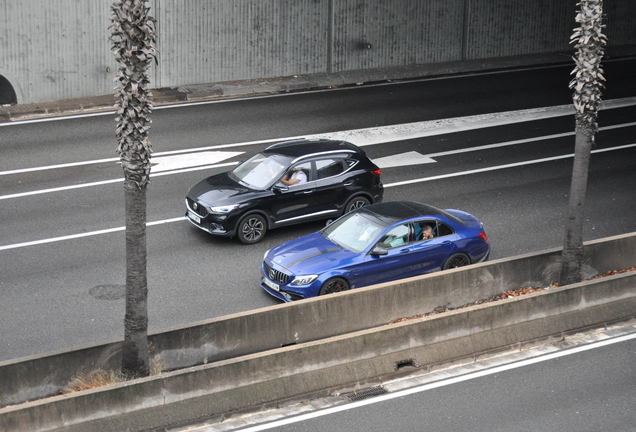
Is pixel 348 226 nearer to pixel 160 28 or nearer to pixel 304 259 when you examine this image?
pixel 304 259

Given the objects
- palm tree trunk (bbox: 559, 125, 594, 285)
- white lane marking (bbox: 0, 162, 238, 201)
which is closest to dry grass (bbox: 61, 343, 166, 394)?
palm tree trunk (bbox: 559, 125, 594, 285)

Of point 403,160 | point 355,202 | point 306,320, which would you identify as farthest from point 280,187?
point 403,160

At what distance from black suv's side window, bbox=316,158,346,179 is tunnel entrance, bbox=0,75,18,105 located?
39.6 ft

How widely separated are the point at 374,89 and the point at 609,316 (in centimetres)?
1595

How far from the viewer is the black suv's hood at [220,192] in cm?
1705

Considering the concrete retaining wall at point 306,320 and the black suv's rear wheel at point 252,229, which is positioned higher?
the black suv's rear wheel at point 252,229

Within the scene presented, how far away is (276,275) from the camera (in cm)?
1471

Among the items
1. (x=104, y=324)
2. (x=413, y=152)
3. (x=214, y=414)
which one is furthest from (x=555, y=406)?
(x=413, y=152)

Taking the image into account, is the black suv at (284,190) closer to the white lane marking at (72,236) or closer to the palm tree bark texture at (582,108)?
the white lane marking at (72,236)

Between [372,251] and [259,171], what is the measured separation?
4.16 m

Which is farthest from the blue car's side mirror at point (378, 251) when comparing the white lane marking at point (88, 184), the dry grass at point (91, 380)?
the white lane marking at point (88, 184)

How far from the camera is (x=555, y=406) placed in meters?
11.7

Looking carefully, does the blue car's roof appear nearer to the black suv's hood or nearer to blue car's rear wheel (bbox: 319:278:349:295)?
blue car's rear wheel (bbox: 319:278:349:295)

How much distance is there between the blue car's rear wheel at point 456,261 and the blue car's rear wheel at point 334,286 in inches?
84.9
